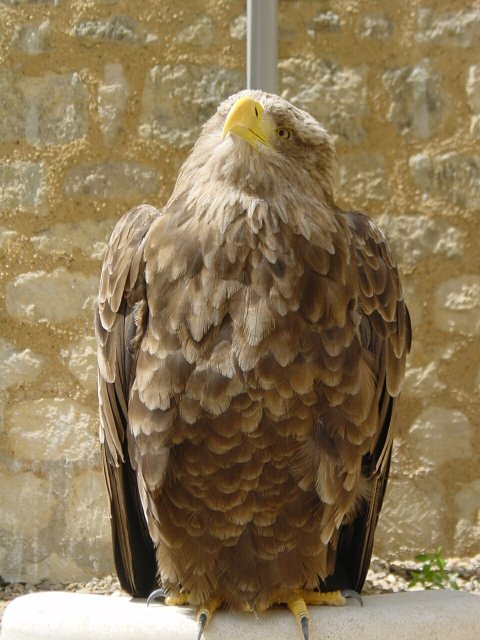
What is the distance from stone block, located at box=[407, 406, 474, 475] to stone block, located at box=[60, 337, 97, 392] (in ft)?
4.77

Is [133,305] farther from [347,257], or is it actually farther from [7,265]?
[7,265]

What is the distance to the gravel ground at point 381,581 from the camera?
3.92 meters

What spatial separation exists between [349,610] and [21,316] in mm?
2277

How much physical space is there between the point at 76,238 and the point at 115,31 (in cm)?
94

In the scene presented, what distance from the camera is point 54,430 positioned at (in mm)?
4082

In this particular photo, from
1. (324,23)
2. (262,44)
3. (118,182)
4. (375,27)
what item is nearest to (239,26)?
(324,23)

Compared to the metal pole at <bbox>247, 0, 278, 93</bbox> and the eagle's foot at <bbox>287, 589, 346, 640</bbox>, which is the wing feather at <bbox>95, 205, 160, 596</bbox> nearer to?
the eagle's foot at <bbox>287, 589, 346, 640</bbox>

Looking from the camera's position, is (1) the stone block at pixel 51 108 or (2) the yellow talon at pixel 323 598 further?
(1) the stone block at pixel 51 108

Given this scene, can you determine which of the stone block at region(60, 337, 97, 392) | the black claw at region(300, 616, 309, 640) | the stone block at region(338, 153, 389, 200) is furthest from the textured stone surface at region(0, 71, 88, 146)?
the black claw at region(300, 616, 309, 640)

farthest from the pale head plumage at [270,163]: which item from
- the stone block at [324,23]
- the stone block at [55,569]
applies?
the stone block at [55,569]

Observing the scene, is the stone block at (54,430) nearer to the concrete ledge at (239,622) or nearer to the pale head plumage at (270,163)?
the concrete ledge at (239,622)

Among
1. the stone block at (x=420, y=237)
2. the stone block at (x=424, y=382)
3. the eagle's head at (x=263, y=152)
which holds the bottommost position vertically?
the stone block at (x=424, y=382)

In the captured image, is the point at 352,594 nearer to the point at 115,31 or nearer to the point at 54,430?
the point at 54,430

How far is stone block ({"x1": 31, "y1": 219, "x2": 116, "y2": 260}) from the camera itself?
4035 millimetres
